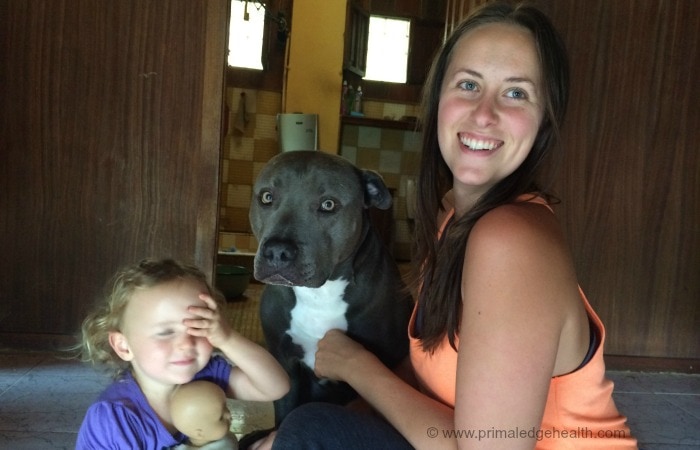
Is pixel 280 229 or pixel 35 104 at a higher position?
pixel 35 104

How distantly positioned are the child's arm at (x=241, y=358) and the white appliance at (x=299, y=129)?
4.59 metres

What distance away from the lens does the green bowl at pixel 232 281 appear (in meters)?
3.82

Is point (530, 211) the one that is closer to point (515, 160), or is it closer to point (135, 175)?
point (515, 160)

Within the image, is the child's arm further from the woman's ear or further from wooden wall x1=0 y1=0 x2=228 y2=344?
wooden wall x1=0 y1=0 x2=228 y2=344

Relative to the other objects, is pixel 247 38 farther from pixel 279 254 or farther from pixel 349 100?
pixel 279 254

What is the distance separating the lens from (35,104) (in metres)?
2.39

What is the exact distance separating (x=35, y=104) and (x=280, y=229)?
4.59ft

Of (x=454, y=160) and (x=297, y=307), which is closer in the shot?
(x=454, y=160)

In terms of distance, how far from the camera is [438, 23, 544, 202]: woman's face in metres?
1.17

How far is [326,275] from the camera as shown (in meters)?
1.62

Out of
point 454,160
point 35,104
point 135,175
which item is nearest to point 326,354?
point 454,160

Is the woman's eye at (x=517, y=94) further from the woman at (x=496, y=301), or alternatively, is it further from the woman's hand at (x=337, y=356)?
the woman's hand at (x=337, y=356)

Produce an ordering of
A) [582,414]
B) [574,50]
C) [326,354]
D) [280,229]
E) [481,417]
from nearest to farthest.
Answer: [481,417] < [582,414] < [326,354] < [280,229] < [574,50]

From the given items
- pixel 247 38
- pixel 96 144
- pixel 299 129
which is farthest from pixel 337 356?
pixel 247 38
